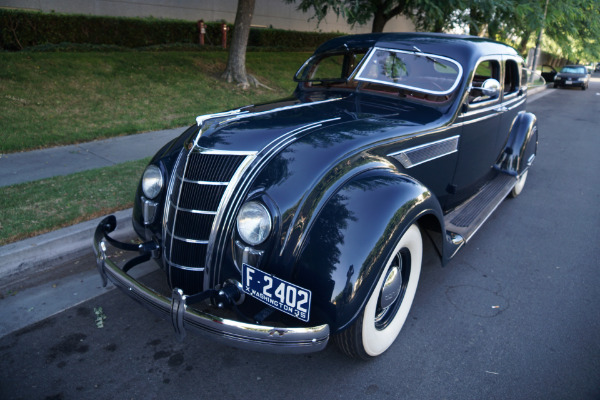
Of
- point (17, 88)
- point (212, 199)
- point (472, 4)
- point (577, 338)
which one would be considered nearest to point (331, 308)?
point (212, 199)

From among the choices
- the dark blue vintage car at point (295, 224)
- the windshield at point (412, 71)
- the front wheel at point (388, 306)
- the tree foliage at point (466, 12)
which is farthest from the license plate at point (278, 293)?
the tree foliage at point (466, 12)

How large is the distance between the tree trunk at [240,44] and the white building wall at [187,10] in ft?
6.19

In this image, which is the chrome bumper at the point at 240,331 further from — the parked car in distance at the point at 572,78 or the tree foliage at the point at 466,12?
the parked car in distance at the point at 572,78

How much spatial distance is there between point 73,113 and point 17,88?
131 centimetres

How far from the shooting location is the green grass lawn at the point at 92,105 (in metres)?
4.17

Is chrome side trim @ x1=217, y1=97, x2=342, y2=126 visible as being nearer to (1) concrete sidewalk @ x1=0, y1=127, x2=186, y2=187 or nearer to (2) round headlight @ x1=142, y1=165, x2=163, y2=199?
(2) round headlight @ x1=142, y1=165, x2=163, y2=199

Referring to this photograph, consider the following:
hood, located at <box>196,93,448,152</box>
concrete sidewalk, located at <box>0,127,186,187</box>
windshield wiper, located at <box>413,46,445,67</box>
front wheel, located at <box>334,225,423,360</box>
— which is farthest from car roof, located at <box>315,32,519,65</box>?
concrete sidewalk, located at <box>0,127,186,187</box>

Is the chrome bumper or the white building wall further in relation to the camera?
the white building wall

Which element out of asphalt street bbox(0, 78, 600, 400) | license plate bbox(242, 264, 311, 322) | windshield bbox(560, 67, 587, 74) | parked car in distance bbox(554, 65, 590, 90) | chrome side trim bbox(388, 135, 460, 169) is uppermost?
windshield bbox(560, 67, 587, 74)

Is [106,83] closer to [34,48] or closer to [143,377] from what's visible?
[34,48]

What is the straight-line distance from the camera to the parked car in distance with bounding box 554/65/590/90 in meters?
22.1

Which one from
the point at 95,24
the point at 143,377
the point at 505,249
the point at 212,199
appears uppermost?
the point at 95,24

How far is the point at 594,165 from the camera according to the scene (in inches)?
290

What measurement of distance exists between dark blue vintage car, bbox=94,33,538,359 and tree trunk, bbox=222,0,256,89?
25.1 ft
